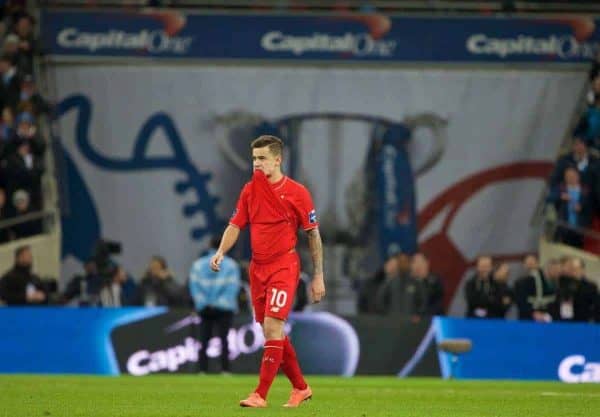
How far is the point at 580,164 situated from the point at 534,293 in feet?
13.5

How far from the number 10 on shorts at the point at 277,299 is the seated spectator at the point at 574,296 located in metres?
12.6

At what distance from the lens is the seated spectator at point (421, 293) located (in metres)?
26.3

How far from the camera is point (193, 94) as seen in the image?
31094 millimetres

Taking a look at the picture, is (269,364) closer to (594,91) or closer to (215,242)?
(215,242)

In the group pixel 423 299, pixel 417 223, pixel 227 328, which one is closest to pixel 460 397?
pixel 227 328

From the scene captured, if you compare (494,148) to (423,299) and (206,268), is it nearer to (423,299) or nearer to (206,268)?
(423,299)

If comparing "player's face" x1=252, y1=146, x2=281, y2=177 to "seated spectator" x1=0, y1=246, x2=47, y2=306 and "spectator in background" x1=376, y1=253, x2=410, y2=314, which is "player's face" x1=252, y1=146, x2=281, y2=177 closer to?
"seated spectator" x1=0, y1=246, x2=47, y2=306

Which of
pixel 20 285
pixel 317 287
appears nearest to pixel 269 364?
pixel 317 287

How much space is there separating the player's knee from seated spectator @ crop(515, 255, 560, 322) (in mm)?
12573

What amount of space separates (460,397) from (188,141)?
49.6ft

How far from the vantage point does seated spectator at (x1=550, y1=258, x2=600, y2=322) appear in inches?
1016

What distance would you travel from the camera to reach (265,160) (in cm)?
1380

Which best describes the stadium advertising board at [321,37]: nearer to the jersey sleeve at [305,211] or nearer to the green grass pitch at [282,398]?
the green grass pitch at [282,398]

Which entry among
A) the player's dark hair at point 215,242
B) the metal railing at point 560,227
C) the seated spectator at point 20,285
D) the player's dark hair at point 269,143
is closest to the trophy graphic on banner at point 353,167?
the metal railing at point 560,227
